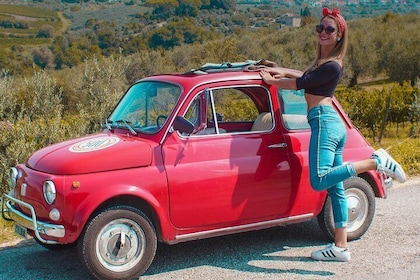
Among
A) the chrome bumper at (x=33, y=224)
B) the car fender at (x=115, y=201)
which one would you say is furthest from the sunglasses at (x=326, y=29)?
the chrome bumper at (x=33, y=224)

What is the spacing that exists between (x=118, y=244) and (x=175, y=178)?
77 centimetres

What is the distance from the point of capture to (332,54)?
17.7 feet

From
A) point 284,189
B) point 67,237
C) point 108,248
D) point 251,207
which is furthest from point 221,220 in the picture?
point 67,237

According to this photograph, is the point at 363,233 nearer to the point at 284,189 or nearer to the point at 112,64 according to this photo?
the point at 284,189

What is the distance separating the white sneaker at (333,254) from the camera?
5480mm

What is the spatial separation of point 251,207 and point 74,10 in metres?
115

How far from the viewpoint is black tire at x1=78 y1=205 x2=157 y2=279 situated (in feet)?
15.8

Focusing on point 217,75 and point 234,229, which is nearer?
point 234,229

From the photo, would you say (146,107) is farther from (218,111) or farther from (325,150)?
(325,150)

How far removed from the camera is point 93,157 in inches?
195

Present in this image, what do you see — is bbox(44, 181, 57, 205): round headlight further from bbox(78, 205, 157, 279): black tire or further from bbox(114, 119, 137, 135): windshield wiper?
bbox(114, 119, 137, 135): windshield wiper

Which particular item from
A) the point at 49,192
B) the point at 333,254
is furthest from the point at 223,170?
the point at 49,192

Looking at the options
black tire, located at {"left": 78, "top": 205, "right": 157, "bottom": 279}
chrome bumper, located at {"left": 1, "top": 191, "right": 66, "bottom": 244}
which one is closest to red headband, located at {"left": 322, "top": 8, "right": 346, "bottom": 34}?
black tire, located at {"left": 78, "top": 205, "right": 157, "bottom": 279}

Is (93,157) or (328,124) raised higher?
(328,124)
